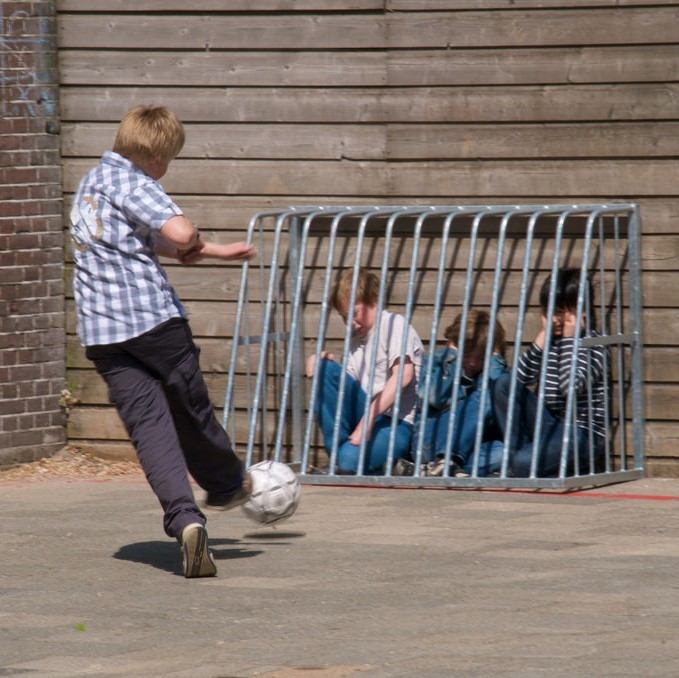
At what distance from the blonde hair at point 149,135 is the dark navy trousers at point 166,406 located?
2.17ft

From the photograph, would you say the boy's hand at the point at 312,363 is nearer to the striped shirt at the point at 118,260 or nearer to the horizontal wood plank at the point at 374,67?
the horizontal wood plank at the point at 374,67

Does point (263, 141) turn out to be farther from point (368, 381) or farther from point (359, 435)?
point (359, 435)

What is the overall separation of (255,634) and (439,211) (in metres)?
4.22

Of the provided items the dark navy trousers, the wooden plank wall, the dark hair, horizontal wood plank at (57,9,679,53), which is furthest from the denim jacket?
the dark navy trousers

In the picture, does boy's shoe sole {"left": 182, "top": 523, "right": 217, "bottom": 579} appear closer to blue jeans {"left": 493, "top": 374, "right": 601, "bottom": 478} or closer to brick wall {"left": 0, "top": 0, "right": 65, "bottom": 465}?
blue jeans {"left": 493, "top": 374, "right": 601, "bottom": 478}

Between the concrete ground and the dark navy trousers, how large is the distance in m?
0.34

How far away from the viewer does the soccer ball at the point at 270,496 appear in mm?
6797

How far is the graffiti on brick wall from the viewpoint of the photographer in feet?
31.4

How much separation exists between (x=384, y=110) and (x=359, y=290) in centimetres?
105

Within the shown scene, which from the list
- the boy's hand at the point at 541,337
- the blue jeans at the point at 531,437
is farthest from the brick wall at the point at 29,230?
the boy's hand at the point at 541,337

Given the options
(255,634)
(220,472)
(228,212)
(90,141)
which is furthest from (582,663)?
(90,141)

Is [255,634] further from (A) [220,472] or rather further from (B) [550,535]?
(B) [550,535]

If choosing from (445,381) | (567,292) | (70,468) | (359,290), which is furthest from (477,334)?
(70,468)

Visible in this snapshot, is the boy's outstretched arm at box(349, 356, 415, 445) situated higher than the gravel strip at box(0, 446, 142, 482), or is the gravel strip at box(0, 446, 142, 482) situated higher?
the boy's outstretched arm at box(349, 356, 415, 445)
